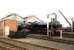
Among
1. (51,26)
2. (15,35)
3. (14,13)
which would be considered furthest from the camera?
(14,13)

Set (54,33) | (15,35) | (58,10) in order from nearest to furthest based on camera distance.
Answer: (15,35) → (54,33) → (58,10)

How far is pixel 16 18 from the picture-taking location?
34.2 m

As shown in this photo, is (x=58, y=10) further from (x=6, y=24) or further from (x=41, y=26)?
(x=6, y=24)

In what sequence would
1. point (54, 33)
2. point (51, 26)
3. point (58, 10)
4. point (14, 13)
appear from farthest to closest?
point (14, 13), point (58, 10), point (51, 26), point (54, 33)

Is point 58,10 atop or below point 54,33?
atop

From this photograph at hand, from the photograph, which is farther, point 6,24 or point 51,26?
point 6,24

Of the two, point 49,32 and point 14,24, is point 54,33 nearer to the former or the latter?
point 49,32

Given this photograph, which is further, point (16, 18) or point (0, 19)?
point (16, 18)

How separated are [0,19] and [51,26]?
9886mm

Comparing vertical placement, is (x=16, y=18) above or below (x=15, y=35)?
above

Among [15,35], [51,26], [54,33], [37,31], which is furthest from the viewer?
[37,31]

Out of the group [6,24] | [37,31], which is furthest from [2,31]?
[37,31]

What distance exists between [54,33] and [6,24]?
31.6 ft

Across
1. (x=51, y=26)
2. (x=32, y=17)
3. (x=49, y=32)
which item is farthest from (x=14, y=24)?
(x=49, y=32)
